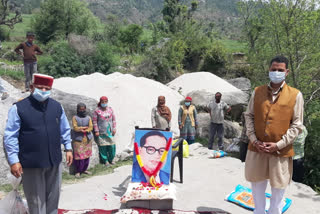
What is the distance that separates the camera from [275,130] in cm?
311

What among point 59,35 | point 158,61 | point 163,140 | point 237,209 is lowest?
point 237,209

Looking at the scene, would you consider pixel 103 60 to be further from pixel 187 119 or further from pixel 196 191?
pixel 196 191

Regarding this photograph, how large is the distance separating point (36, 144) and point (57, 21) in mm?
27666

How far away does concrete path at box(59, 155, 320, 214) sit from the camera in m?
4.10

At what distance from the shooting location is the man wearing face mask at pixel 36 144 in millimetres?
2779

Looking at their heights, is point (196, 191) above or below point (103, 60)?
below

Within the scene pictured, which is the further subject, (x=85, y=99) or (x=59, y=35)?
(x=59, y=35)

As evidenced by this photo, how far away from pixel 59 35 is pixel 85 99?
2236 cm

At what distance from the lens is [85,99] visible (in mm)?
7133

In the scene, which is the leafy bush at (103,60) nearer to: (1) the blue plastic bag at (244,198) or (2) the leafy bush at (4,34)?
(1) the blue plastic bag at (244,198)

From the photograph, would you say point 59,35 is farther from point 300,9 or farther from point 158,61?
point 300,9

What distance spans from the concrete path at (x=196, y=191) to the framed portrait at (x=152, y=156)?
472 millimetres

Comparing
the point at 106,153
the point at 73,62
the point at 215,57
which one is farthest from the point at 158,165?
the point at 215,57

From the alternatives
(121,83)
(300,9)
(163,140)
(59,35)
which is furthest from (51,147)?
(59,35)
